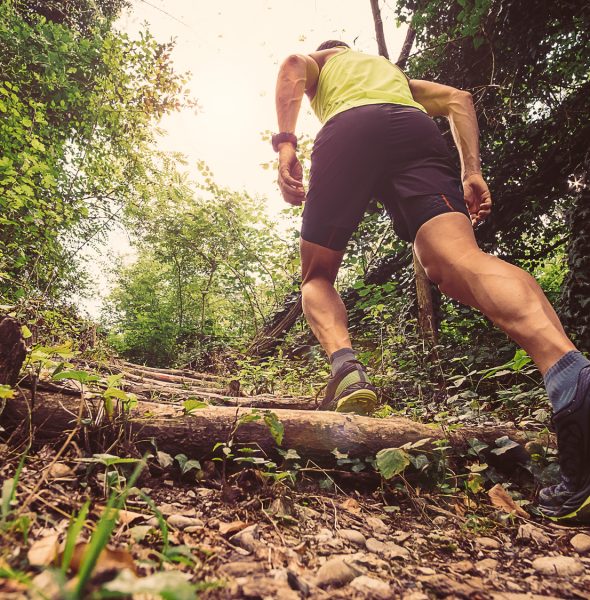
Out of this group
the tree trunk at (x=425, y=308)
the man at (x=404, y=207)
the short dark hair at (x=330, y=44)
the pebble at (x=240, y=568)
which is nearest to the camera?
the pebble at (x=240, y=568)

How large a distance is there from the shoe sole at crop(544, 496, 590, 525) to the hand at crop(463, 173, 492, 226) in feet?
4.36

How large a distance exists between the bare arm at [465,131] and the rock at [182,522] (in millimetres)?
1802

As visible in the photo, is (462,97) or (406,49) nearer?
(462,97)

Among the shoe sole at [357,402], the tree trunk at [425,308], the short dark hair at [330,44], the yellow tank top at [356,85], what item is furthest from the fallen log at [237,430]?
the tree trunk at [425,308]

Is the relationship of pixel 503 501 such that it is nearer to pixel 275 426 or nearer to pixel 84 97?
pixel 275 426

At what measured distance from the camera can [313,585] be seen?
71cm

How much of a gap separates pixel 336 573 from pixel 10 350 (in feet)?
3.75

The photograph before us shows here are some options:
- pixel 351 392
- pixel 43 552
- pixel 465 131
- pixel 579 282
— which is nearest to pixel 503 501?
pixel 351 392

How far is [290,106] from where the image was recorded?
2.21 meters

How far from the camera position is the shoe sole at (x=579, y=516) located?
108 centimetres

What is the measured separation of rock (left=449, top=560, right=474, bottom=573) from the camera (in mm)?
877

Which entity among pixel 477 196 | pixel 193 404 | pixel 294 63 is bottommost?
pixel 193 404

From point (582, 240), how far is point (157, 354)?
10.6 m

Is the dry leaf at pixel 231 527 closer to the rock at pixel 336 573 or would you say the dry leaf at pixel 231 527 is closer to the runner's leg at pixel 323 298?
the rock at pixel 336 573
